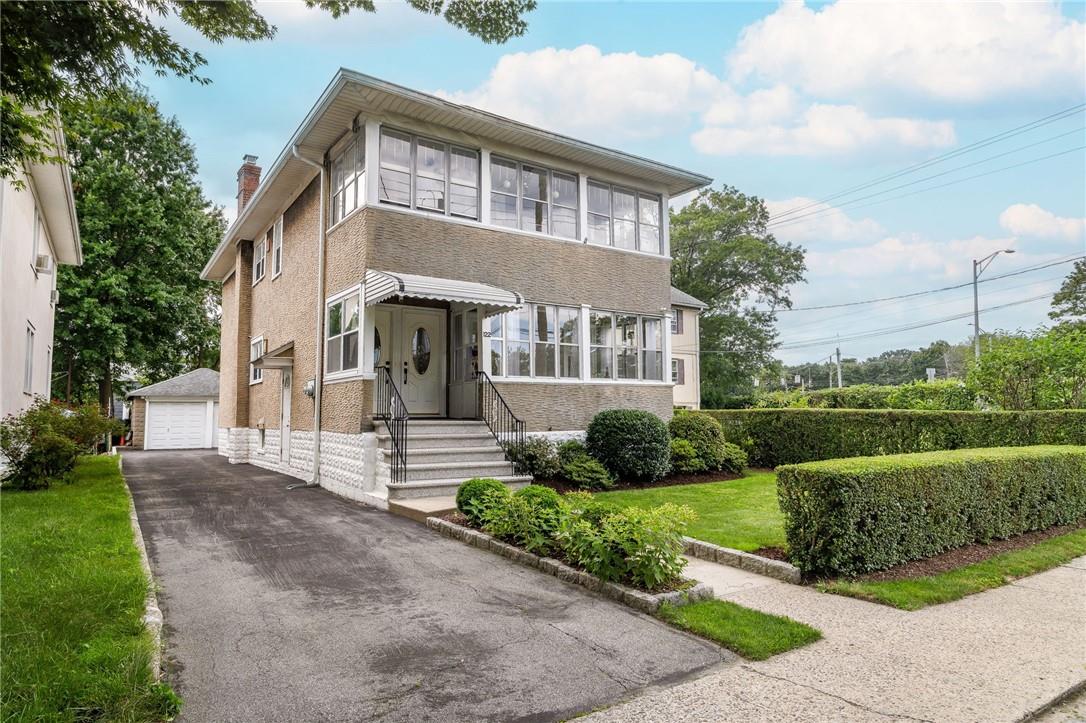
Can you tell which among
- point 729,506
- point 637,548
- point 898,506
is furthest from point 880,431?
point 637,548

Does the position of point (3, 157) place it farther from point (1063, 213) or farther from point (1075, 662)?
point (1063, 213)


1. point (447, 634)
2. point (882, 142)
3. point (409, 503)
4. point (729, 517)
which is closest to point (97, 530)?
point (409, 503)

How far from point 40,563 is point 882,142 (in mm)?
16967

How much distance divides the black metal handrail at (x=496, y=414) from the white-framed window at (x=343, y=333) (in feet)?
7.93

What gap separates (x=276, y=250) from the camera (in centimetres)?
1675

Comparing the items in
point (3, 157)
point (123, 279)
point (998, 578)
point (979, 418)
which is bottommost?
point (998, 578)

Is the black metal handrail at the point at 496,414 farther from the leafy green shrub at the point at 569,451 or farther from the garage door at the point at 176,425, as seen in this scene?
the garage door at the point at 176,425

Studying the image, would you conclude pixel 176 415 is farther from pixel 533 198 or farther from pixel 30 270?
pixel 533 198

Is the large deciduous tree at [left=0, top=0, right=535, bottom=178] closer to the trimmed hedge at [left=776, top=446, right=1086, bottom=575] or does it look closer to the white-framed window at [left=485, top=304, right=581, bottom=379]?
the trimmed hedge at [left=776, top=446, right=1086, bottom=575]

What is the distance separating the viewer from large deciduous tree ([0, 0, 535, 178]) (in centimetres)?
373

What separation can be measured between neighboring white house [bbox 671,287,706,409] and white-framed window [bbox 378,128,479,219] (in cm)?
2107

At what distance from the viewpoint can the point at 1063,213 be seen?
18.3 m

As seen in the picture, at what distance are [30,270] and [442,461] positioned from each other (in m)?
9.78

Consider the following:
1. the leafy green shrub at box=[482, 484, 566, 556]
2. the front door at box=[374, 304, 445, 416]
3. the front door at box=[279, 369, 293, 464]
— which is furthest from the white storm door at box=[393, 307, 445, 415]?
the leafy green shrub at box=[482, 484, 566, 556]
